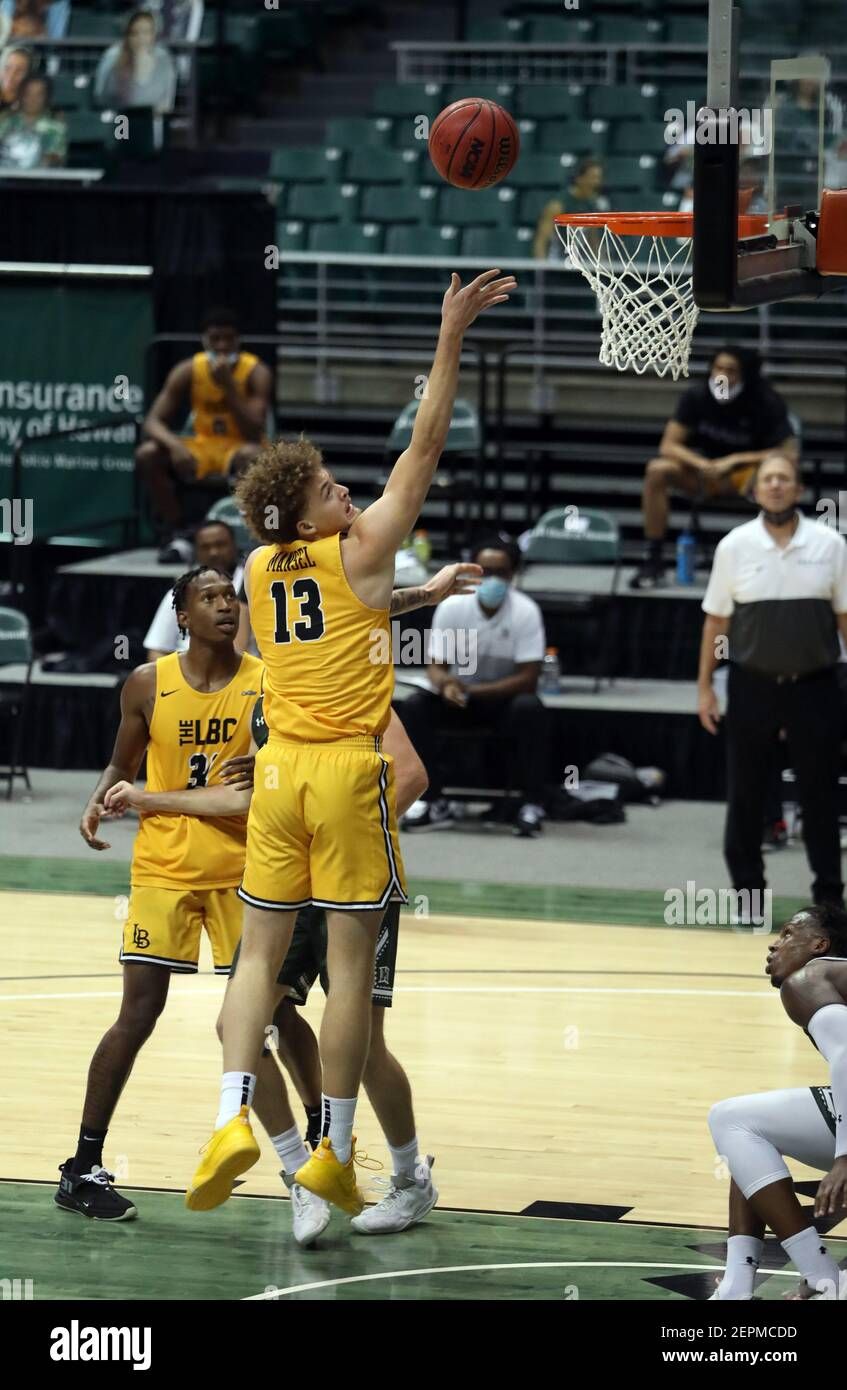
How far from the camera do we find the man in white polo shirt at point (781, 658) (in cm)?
944

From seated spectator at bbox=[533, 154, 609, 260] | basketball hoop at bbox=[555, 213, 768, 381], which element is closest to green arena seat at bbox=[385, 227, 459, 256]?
seated spectator at bbox=[533, 154, 609, 260]

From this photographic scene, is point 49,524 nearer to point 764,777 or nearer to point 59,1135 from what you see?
point 764,777

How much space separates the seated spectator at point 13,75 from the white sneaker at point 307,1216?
11.9 m

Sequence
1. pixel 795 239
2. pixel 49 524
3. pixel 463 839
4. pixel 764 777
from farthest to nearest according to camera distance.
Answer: pixel 49 524 < pixel 463 839 < pixel 764 777 < pixel 795 239

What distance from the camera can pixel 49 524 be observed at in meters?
13.8

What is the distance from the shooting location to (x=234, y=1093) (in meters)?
5.21

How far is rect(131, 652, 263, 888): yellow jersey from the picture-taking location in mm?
5988

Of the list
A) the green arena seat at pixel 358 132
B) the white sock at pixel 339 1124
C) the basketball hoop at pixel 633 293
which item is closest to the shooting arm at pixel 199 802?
the white sock at pixel 339 1124

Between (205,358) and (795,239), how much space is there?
7.15 metres

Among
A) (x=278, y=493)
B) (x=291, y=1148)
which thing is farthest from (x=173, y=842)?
(x=278, y=493)

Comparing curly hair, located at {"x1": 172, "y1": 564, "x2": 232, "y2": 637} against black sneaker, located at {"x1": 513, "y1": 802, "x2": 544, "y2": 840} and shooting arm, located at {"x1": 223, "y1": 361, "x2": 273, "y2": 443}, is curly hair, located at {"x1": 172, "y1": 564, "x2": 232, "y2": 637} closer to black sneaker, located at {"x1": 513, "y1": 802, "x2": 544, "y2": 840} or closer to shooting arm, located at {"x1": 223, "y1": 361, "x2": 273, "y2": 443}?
black sneaker, located at {"x1": 513, "y1": 802, "x2": 544, "y2": 840}

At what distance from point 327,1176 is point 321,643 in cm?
126

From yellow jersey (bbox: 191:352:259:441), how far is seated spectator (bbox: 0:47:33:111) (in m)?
3.89
